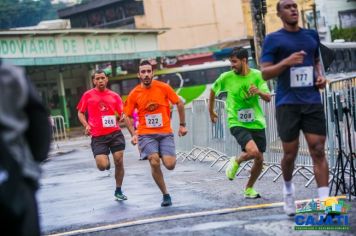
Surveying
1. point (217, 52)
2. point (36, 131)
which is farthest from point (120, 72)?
point (36, 131)

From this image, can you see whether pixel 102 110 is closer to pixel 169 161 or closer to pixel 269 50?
pixel 169 161

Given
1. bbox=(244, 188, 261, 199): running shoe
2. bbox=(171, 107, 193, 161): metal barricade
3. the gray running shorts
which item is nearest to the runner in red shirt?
the gray running shorts

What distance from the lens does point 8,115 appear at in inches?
130

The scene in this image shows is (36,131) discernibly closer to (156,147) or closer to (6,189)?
(6,189)

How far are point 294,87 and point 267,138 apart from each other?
6066mm

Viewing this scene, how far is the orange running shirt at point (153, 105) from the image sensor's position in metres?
9.91

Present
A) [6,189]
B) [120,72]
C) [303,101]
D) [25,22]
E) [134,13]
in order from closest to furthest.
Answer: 1. [6,189]
2. [303,101]
3. [120,72]
4. [134,13]
5. [25,22]

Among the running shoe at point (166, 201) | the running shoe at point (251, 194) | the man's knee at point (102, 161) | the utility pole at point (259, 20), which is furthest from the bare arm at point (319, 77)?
the utility pole at point (259, 20)

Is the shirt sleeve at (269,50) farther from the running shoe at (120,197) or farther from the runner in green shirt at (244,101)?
the running shoe at (120,197)

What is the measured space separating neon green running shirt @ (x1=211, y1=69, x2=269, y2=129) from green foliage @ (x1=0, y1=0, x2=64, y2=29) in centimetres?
8285

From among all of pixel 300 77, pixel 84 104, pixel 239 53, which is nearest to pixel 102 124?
pixel 84 104

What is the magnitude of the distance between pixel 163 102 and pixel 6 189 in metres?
6.94

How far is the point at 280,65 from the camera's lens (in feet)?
22.9

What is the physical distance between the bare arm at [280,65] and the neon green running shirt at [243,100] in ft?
7.48
